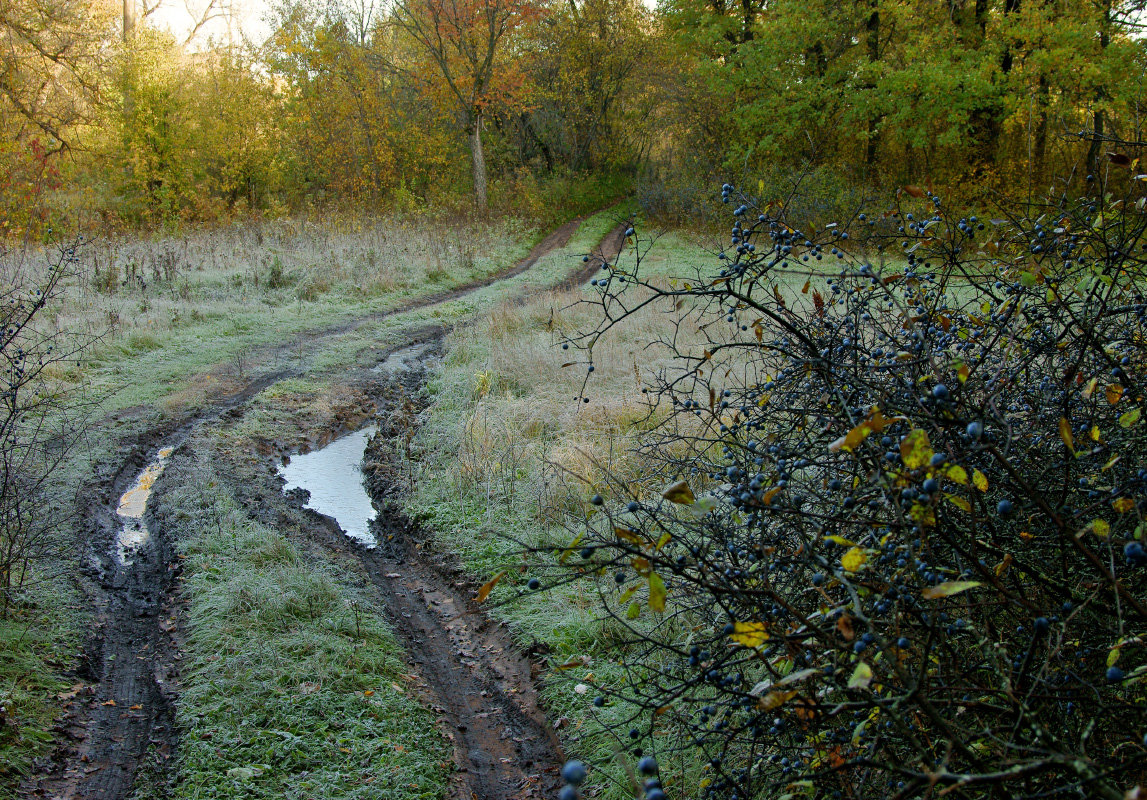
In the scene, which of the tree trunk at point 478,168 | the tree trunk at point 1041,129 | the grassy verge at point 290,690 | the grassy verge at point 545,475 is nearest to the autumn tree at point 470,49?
the tree trunk at point 478,168

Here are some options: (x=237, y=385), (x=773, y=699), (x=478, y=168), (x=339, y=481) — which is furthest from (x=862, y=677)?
(x=478, y=168)

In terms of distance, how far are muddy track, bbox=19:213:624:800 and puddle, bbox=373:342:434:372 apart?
4610mm

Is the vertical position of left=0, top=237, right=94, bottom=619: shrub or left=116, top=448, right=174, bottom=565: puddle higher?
left=0, top=237, right=94, bottom=619: shrub

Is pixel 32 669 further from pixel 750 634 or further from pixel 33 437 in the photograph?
pixel 750 634

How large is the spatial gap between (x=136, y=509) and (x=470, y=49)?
79.3 feet

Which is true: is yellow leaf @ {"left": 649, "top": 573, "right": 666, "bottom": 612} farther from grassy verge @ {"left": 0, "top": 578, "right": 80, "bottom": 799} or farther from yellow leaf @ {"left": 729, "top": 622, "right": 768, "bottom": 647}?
grassy verge @ {"left": 0, "top": 578, "right": 80, "bottom": 799}

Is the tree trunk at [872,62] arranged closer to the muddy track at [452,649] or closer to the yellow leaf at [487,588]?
the muddy track at [452,649]

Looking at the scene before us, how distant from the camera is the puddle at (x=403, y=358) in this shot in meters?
11.5

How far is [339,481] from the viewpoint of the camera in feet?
25.4

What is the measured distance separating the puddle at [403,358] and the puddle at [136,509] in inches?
158

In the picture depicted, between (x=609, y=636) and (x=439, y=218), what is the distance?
23.3m

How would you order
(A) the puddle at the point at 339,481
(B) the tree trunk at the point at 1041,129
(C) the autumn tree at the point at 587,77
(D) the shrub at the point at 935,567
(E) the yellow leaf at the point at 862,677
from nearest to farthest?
(E) the yellow leaf at the point at 862,677 → (D) the shrub at the point at 935,567 → (A) the puddle at the point at 339,481 → (B) the tree trunk at the point at 1041,129 → (C) the autumn tree at the point at 587,77

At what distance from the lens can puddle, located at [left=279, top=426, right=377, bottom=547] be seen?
6.87 metres

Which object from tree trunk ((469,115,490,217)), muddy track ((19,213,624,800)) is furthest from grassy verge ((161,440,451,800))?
tree trunk ((469,115,490,217))
